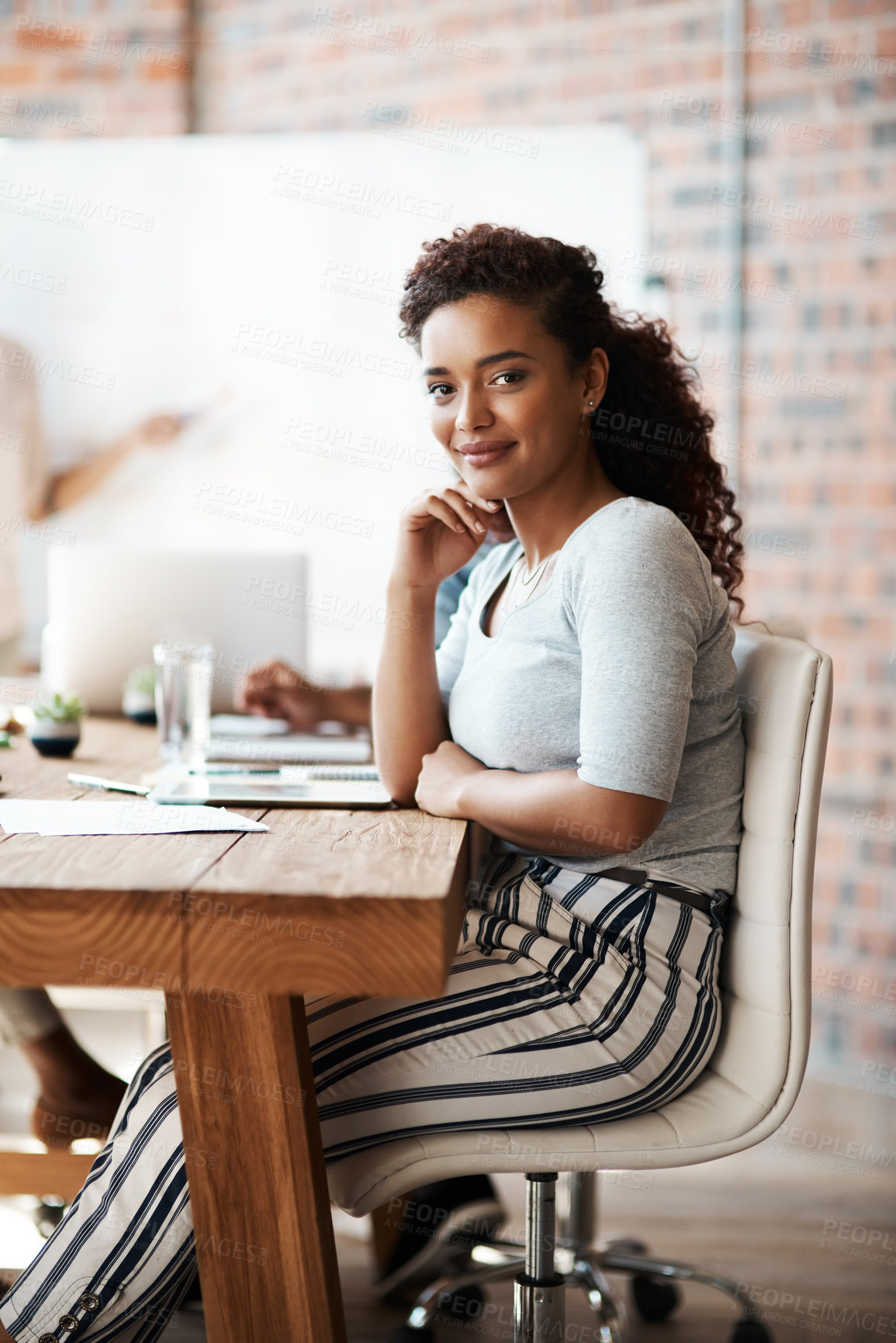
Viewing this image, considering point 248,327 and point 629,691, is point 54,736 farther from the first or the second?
point 248,327

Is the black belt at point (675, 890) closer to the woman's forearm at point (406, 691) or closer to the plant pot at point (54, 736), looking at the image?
the woman's forearm at point (406, 691)

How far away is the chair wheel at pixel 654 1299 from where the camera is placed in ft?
6.48

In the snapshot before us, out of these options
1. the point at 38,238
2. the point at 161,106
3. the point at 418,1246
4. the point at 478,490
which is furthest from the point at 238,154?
the point at 418,1246

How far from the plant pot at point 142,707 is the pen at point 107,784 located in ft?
2.03

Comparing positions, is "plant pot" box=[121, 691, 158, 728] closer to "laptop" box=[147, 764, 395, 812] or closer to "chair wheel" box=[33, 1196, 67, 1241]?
"laptop" box=[147, 764, 395, 812]

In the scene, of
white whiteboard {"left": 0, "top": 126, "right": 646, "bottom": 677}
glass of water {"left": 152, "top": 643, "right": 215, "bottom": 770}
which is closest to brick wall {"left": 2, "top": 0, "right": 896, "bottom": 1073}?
white whiteboard {"left": 0, "top": 126, "right": 646, "bottom": 677}

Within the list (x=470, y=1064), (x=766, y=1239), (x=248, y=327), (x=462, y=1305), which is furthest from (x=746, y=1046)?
(x=248, y=327)

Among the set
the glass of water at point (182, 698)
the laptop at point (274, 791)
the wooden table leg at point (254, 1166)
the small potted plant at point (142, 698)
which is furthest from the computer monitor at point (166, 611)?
the wooden table leg at point (254, 1166)

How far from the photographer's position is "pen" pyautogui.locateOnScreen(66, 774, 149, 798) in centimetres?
158

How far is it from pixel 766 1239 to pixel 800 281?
2304 mm

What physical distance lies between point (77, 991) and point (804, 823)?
1.26 metres

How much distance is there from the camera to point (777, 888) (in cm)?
136

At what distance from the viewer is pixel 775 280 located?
331 centimetres

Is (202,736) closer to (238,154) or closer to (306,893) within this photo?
(306,893)
